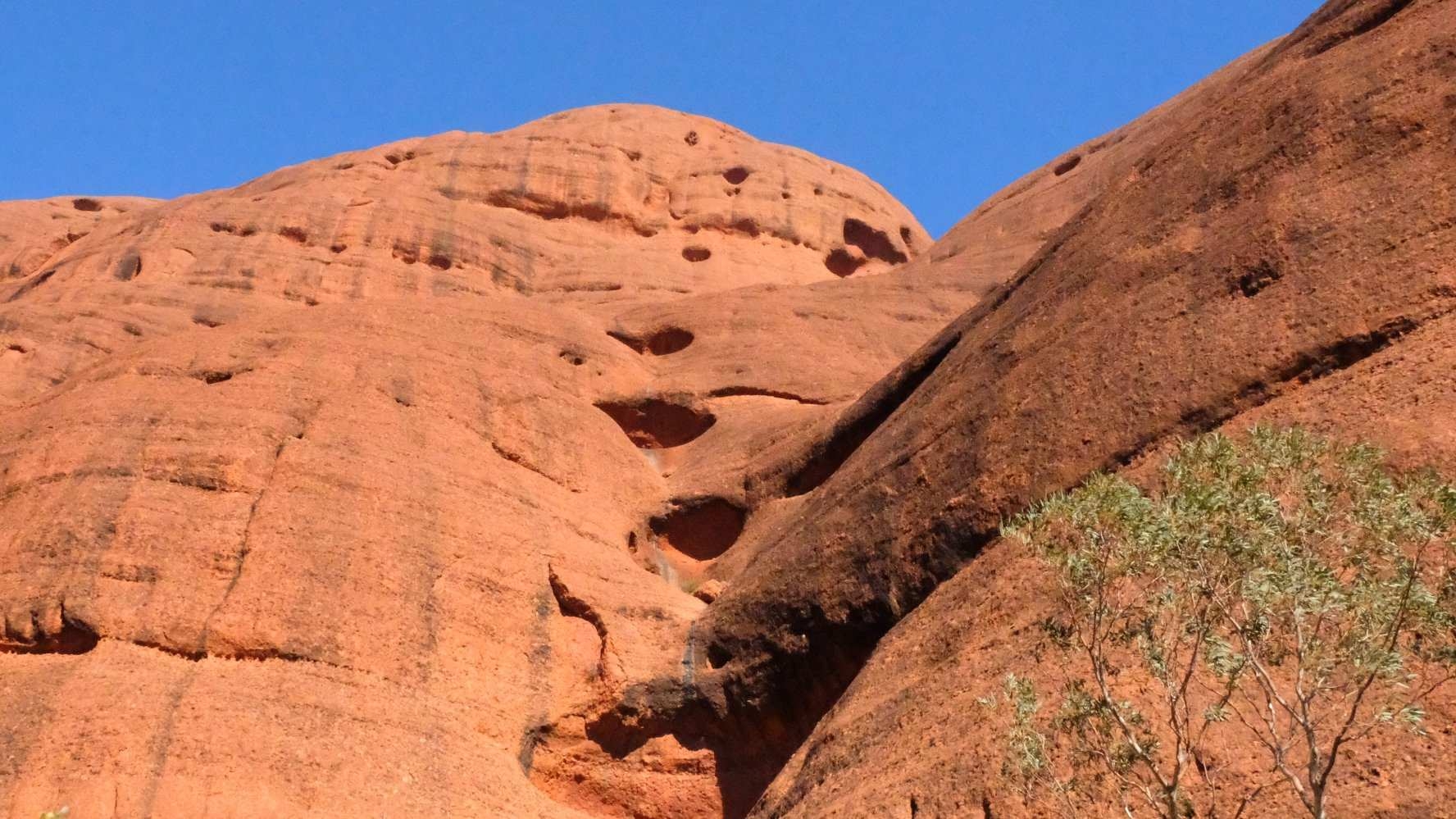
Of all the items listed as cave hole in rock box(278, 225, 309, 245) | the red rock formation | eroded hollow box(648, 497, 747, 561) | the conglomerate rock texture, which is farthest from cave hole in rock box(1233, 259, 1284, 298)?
cave hole in rock box(278, 225, 309, 245)

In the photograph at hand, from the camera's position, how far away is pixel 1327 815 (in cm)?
A: 1048

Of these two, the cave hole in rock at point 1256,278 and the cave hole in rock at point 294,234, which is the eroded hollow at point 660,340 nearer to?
the cave hole in rock at point 294,234

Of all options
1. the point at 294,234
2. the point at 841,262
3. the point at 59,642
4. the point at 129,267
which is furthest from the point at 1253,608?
the point at 841,262

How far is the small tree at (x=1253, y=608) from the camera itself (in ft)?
31.8

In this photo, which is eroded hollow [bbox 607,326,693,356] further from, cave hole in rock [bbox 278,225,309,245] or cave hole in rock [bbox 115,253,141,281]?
cave hole in rock [bbox 115,253,141,281]

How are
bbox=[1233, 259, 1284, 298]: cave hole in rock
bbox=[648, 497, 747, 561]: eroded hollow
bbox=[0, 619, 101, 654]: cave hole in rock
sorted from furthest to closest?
bbox=[648, 497, 747, 561]: eroded hollow < bbox=[0, 619, 101, 654]: cave hole in rock < bbox=[1233, 259, 1284, 298]: cave hole in rock

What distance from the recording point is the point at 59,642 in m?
18.5

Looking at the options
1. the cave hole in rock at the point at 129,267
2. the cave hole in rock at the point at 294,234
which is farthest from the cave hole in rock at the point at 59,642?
the cave hole in rock at the point at 294,234

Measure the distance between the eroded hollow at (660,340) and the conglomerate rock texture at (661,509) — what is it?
12.8 ft

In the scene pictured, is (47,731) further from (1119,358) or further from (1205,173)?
(1205,173)

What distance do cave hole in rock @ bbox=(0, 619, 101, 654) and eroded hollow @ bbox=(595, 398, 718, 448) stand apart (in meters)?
14.5

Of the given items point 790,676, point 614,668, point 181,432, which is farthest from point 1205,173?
point 181,432

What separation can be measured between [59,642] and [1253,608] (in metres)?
15.6

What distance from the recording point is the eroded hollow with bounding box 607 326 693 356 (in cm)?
3522
